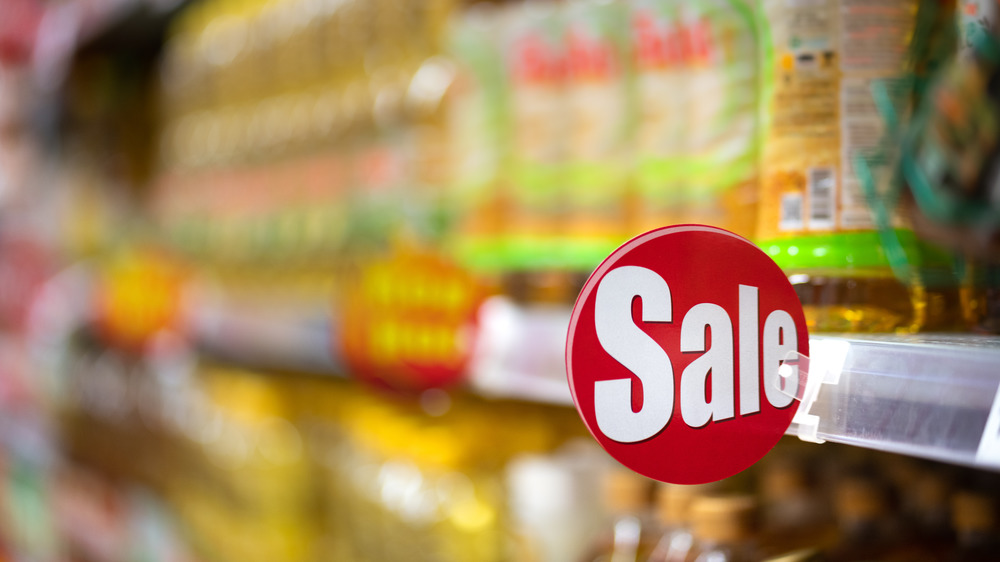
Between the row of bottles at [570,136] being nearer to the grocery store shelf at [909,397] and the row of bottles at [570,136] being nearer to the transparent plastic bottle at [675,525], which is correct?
the grocery store shelf at [909,397]

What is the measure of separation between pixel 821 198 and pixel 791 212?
0.07 feet

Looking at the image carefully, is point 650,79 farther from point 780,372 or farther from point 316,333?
point 316,333

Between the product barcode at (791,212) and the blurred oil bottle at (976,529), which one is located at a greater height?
the product barcode at (791,212)

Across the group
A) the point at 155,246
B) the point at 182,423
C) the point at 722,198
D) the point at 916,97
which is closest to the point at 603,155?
the point at 722,198

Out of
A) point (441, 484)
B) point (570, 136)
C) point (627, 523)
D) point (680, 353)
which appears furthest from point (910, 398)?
point (441, 484)

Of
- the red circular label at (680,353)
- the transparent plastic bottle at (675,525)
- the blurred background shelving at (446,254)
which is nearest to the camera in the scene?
the red circular label at (680,353)

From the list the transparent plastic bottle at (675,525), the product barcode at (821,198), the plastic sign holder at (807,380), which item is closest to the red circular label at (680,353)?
the plastic sign holder at (807,380)

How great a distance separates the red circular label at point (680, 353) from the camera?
344mm

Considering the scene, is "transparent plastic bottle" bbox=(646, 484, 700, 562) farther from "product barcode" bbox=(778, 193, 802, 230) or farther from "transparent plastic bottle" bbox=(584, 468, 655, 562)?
"product barcode" bbox=(778, 193, 802, 230)

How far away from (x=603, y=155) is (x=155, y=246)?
1.68 meters

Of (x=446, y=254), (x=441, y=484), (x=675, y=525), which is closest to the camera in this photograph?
(x=675, y=525)

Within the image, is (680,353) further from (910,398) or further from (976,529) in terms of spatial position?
(976,529)

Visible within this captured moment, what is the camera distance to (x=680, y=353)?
1.17 feet

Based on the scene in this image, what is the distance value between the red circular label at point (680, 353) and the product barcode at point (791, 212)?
228 mm
